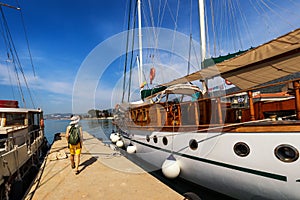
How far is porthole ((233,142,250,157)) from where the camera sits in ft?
11.9

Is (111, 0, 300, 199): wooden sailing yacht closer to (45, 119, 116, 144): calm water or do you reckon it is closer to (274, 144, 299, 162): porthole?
(274, 144, 299, 162): porthole

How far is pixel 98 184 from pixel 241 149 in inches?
142

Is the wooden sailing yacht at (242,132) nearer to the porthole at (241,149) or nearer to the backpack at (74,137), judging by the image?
the porthole at (241,149)

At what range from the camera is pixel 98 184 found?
4785 millimetres

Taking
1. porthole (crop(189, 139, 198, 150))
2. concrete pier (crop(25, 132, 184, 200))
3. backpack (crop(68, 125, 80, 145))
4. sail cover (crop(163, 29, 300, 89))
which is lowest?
concrete pier (crop(25, 132, 184, 200))

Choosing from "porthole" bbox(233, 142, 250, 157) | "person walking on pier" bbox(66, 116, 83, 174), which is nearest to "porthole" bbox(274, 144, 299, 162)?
"porthole" bbox(233, 142, 250, 157)

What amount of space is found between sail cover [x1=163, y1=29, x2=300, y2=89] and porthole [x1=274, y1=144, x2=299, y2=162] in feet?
7.20

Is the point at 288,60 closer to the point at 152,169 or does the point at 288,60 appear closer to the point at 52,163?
the point at 152,169

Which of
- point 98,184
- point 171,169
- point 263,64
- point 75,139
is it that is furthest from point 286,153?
point 75,139

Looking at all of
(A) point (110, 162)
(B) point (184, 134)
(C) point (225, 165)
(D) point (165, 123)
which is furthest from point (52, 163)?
(C) point (225, 165)

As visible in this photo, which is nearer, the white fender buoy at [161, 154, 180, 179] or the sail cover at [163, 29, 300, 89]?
the sail cover at [163, 29, 300, 89]

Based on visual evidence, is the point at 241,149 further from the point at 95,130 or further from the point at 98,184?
the point at 95,130

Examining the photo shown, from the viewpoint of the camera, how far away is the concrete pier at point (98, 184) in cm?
415

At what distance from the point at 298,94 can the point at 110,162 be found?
19.7 ft
